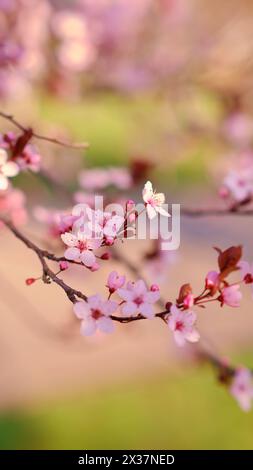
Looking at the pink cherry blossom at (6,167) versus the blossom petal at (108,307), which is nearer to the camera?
the blossom petal at (108,307)

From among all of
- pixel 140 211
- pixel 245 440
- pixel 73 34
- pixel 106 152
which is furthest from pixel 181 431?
pixel 106 152

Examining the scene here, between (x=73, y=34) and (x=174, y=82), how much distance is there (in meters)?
0.58

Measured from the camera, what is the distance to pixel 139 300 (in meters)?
1.29

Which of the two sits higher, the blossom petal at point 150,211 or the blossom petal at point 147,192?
the blossom petal at point 147,192

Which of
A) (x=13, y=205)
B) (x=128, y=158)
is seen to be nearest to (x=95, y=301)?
(x=13, y=205)

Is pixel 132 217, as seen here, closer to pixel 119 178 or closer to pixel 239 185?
pixel 239 185

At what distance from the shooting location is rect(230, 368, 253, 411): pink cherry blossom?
1.81 meters

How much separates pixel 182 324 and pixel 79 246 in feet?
0.77

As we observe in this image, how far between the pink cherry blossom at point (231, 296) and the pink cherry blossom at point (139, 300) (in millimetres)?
144

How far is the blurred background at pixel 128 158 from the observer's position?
3.53 meters

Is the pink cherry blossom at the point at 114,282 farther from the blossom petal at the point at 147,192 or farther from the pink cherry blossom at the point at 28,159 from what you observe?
the pink cherry blossom at the point at 28,159

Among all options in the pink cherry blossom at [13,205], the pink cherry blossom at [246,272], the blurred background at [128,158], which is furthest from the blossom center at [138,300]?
the blurred background at [128,158]

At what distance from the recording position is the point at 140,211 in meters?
1.40
